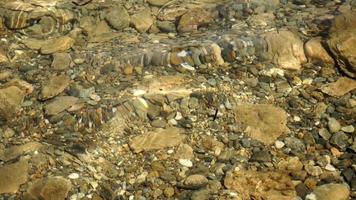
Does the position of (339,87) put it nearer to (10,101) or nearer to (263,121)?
(263,121)

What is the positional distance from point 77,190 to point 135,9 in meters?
2.72

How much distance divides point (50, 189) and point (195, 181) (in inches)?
46.8

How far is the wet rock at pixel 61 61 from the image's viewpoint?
465cm

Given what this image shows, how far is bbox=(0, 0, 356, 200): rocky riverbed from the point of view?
3.59 m

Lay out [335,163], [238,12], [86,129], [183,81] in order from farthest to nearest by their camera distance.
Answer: [238,12] < [183,81] < [86,129] < [335,163]

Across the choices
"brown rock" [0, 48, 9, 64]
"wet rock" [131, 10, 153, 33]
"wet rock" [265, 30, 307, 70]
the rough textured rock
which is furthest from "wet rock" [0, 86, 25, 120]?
the rough textured rock

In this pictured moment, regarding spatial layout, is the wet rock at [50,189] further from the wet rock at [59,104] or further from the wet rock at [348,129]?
the wet rock at [348,129]

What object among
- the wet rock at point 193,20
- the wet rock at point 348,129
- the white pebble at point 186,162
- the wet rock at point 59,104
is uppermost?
the wet rock at point 193,20

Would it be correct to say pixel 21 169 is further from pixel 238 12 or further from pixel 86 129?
pixel 238 12

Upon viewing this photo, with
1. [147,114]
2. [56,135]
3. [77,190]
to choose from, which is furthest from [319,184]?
[56,135]

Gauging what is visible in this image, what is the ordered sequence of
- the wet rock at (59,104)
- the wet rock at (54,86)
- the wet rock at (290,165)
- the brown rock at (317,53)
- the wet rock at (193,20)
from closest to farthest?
the wet rock at (290,165) < the wet rock at (59,104) < the wet rock at (54,86) < the brown rock at (317,53) < the wet rock at (193,20)

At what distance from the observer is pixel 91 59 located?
15.5 ft

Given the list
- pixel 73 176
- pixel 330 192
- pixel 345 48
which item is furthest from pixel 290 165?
pixel 73 176

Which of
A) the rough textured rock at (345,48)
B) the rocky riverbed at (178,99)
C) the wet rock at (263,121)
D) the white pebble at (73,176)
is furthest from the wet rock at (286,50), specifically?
the white pebble at (73,176)
